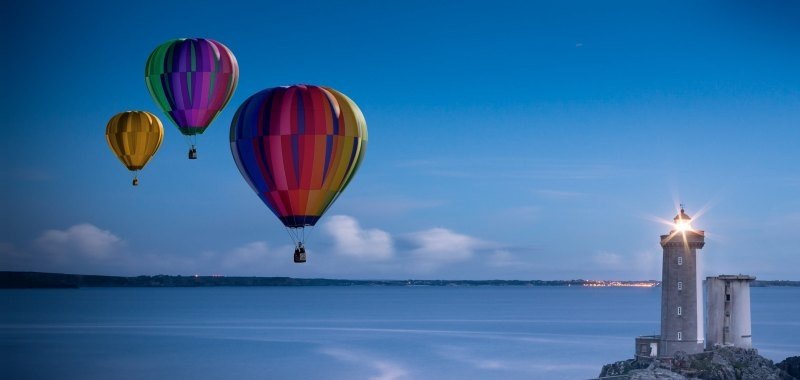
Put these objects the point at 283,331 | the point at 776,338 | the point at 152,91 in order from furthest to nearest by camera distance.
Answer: the point at 283,331 < the point at 776,338 < the point at 152,91

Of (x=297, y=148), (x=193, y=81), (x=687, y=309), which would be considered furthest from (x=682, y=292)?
(x=193, y=81)

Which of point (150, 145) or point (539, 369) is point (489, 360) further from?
point (150, 145)

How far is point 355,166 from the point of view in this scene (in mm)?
33969

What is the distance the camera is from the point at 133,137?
49.9 meters

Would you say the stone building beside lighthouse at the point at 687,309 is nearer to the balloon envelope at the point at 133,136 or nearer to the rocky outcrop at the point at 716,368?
the rocky outcrop at the point at 716,368

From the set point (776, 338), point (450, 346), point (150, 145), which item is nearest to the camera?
point (150, 145)

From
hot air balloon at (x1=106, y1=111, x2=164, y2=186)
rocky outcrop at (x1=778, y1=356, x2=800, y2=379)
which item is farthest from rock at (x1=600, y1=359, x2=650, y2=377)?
hot air balloon at (x1=106, y1=111, x2=164, y2=186)

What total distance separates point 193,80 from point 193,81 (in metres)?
0.04

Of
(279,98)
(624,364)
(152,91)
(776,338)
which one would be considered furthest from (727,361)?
(776,338)

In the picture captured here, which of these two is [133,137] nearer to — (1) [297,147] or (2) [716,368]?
(1) [297,147]

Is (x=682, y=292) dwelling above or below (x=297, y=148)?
below

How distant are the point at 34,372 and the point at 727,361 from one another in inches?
1987

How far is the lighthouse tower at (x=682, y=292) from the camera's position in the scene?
46719 mm

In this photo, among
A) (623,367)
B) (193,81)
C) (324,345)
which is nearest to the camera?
(193,81)
